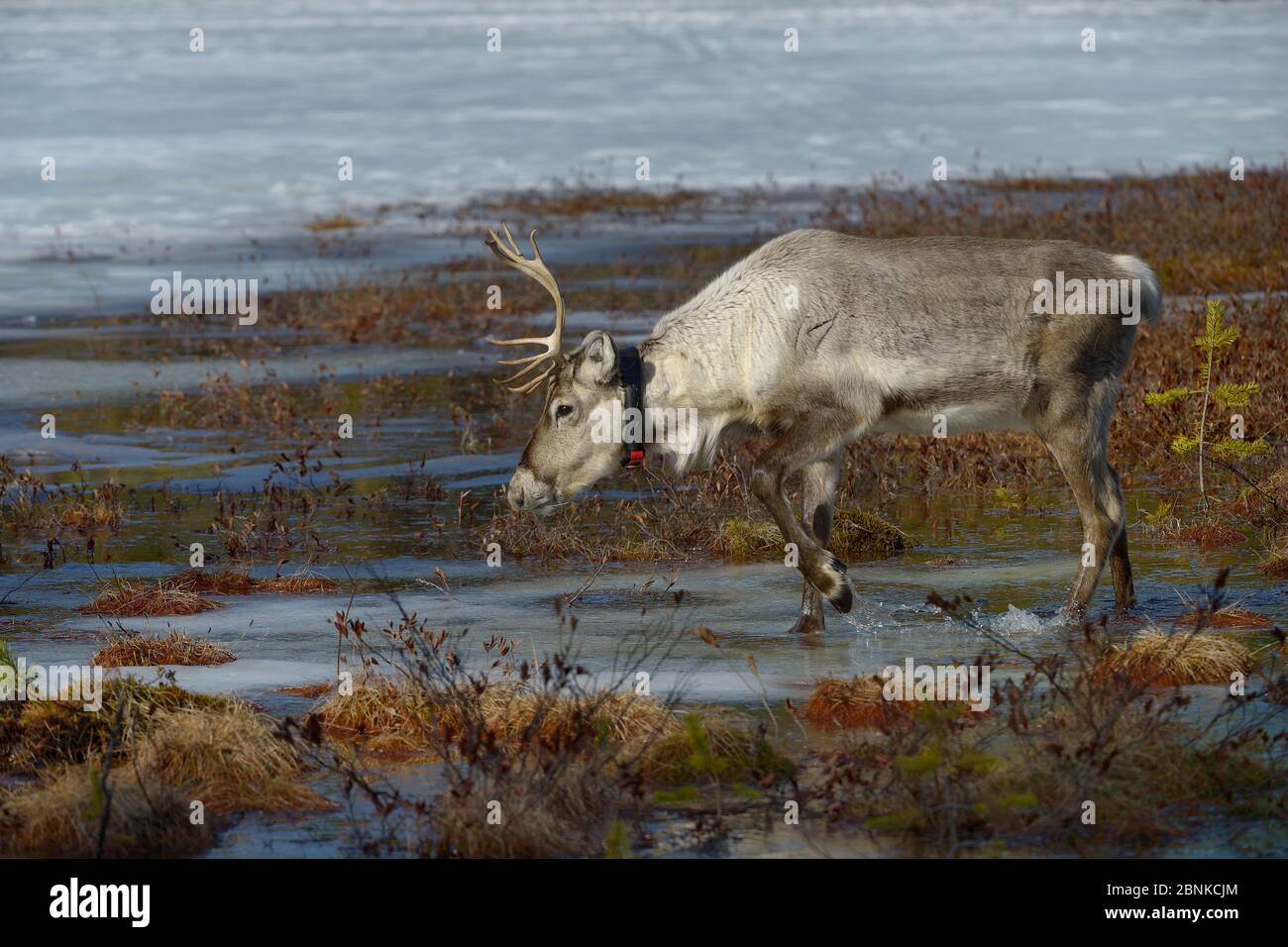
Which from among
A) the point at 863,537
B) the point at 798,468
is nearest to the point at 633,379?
the point at 798,468

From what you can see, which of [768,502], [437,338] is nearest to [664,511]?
[768,502]

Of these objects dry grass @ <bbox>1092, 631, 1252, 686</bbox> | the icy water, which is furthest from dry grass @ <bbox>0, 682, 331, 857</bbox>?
dry grass @ <bbox>1092, 631, 1252, 686</bbox>

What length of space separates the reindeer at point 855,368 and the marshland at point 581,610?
687 mm

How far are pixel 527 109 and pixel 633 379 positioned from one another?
33409 millimetres

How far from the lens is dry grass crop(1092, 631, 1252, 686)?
7.49m

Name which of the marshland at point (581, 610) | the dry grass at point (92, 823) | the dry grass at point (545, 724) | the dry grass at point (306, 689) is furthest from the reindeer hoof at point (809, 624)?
the dry grass at point (92, 823)

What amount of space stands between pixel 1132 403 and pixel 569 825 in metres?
8.07

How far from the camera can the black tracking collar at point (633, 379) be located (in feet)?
30.0

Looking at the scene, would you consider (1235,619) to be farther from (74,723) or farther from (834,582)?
(74,723)

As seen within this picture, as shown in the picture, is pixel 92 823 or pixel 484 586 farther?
pixel 484 586

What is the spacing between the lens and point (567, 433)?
9.31 meters

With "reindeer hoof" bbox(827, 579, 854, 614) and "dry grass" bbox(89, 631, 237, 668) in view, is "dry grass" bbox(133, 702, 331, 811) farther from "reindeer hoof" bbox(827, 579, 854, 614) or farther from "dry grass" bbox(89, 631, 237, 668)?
"reindeer hoof" bbox(827, 579, 854, 614)

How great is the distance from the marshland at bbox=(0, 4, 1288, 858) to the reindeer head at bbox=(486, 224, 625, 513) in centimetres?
65
